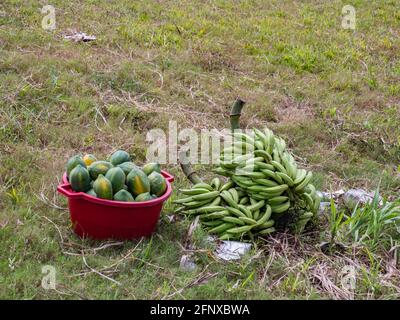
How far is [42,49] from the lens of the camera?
17.8 ft

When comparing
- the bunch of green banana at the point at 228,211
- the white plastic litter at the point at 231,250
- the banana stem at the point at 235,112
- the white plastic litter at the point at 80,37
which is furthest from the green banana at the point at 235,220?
the white plastic litter at the point at 80,37

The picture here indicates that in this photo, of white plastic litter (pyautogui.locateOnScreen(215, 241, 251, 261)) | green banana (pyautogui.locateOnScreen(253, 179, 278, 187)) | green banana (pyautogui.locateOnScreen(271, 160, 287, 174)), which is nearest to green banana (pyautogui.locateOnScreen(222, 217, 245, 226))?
white plastic litter (pyautogui.locateOnScreen(215, 241, 251, 261))

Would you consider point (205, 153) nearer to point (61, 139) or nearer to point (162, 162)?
point (162, 162)

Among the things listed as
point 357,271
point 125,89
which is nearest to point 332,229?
point 357,271

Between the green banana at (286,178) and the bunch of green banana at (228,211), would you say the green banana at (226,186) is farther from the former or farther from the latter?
the green banana at (286,178)

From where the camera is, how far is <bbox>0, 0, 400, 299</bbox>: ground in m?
2.89

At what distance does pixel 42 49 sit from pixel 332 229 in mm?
3417

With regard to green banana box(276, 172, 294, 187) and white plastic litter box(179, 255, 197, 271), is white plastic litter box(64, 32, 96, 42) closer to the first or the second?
green banana box(276, 172, 294, 187)

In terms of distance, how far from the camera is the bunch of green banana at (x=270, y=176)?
10.4 ft

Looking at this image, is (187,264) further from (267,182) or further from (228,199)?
(267,182)

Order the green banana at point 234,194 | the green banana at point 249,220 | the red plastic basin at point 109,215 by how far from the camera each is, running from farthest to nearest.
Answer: the green banana at point 234,194 → the green banana at point 249,220 → the red plastic basin at point 109,215

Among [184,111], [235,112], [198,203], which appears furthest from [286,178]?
[184,111]

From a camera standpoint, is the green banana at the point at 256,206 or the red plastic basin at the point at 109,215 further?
the green banana at the point at 256,206

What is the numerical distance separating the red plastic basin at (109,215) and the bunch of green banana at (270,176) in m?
0.44
